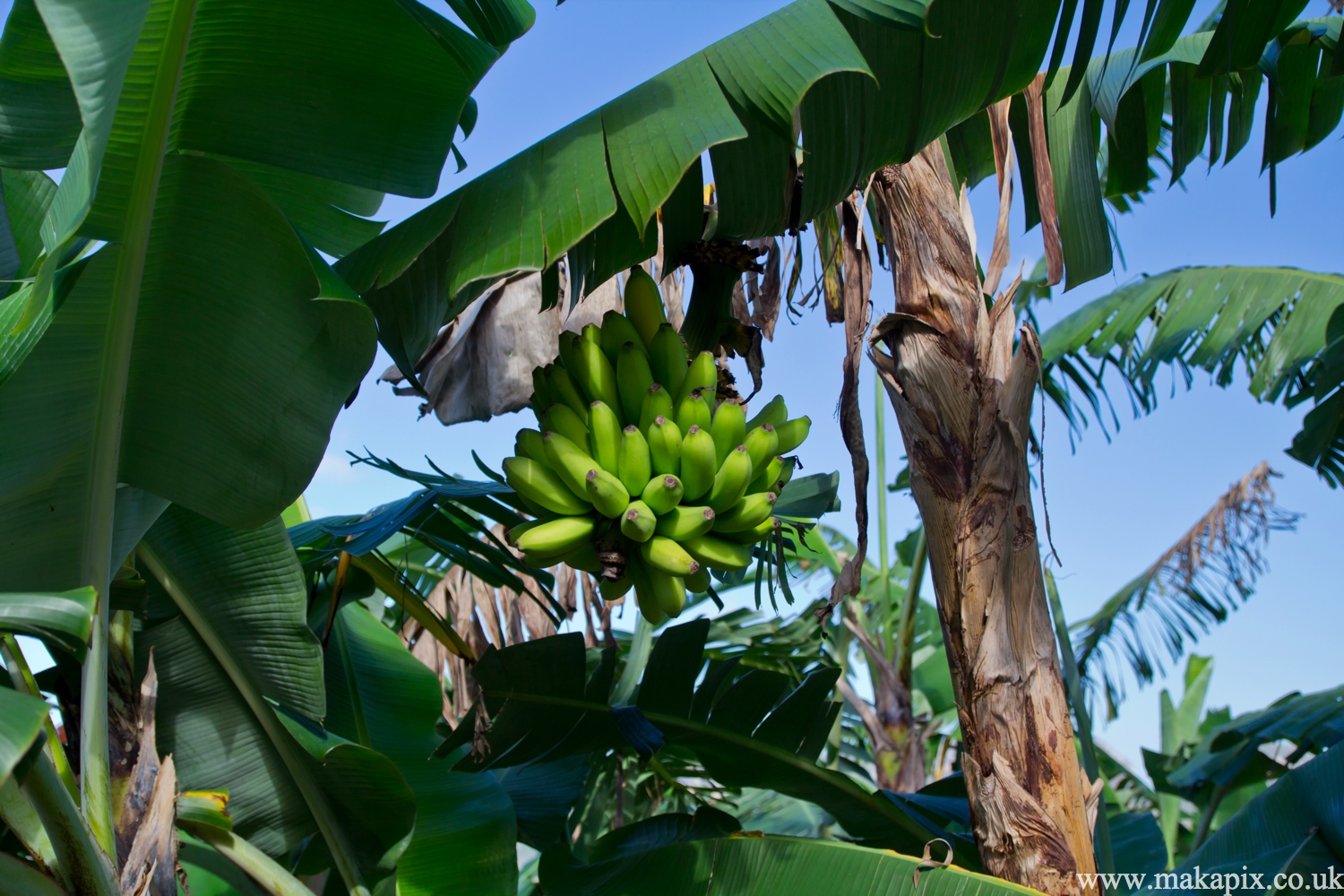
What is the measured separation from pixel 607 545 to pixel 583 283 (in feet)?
1.91

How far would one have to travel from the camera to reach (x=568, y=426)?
4.40ft

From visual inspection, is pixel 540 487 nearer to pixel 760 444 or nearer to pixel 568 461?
pixel 568 461

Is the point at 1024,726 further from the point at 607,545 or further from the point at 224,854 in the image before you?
the point at 224,854

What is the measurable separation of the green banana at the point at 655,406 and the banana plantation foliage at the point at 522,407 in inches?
0.5

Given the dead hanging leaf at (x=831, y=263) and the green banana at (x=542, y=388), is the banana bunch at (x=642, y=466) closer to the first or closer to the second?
the green banana at (x=542, y=388)

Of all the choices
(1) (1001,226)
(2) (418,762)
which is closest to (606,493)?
(1) (1001,226)

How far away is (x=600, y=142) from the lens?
116 cm

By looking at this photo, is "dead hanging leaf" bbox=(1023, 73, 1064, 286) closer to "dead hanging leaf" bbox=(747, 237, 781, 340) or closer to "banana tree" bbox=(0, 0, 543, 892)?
"dead hanging leaf" bbox=(747, 237, 781, 340)

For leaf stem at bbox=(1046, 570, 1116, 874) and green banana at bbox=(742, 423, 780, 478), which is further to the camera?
leaf stem at bbox=(1046, 570, 1116, 874)

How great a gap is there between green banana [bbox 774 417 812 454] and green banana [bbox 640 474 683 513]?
282 millimetres

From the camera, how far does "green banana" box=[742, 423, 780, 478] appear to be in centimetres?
139

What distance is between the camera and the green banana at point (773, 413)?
1.51 metres

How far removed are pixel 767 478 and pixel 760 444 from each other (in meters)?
0.09

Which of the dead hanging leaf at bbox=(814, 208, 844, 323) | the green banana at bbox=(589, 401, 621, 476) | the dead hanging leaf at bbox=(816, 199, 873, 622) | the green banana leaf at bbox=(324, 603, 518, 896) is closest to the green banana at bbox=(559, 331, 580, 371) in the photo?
the green banana at bbox=(589, 401, 621, 476)
